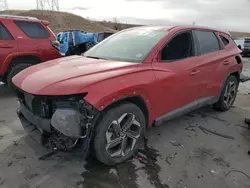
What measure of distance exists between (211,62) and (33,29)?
180 inches

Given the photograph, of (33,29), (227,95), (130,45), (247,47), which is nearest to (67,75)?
(130,45)

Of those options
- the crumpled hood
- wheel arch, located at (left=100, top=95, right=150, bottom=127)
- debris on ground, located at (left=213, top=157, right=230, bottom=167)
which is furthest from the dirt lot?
the crumpled hood

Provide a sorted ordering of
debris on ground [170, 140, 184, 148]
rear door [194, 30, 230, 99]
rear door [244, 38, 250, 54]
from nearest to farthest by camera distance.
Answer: debris on ground [170, 140, 184, 148] < rear door [194, 30, 230, 99] < rear door [244, 38, 250, 54]

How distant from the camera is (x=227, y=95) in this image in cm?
511

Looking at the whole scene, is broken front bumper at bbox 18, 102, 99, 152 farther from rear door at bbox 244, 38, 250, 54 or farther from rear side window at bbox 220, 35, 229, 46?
rear door at bbox 244, 38, 250, 54

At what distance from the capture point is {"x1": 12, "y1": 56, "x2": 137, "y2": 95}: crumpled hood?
2.66 m

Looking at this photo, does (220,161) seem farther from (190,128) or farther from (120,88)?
(120,88)

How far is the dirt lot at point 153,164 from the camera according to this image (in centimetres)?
279

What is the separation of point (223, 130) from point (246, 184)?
1.56 meters

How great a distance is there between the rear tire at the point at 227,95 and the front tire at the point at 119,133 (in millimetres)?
2414

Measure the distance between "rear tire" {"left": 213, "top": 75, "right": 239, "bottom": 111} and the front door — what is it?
3.61 ft

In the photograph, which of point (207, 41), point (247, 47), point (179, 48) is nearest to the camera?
point (179, 48)

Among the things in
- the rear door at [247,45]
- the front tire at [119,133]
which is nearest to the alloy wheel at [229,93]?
the front tire at [119,133]

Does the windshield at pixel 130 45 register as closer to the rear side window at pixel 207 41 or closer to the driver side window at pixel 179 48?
the driver side window at pixel 179 48
